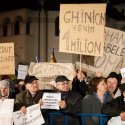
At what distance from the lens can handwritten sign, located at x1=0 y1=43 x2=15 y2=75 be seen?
325 inches

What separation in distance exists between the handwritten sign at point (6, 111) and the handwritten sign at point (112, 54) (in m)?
2.40

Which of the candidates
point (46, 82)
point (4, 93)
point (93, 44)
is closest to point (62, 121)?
point (4, 93)

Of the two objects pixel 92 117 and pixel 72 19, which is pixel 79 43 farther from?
pixel 92 117

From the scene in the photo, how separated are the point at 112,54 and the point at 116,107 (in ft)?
7.66

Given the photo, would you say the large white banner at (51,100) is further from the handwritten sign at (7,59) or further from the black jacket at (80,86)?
the handwritten sign at (7,59)

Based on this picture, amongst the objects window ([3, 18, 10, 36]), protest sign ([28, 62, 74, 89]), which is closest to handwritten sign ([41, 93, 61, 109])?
protest sign ([28, 62, 74, 89])

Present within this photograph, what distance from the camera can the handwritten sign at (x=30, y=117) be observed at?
621 centimetres

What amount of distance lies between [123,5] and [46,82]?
30.4m

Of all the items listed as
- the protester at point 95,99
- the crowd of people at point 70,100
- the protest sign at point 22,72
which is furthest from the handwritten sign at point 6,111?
the protest sign at point 22,72

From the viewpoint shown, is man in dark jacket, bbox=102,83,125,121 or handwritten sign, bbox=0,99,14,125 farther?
handwritten sign, bbox=0,99,14,125

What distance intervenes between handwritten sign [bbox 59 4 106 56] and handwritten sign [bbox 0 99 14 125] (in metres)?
1.50

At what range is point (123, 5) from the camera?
38.3 m

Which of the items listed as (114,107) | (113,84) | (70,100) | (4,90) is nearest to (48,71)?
(113,84)

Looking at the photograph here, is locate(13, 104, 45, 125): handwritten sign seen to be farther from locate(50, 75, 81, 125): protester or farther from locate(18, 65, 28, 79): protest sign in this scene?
locate(18, 65, 28, 79): protest sign
